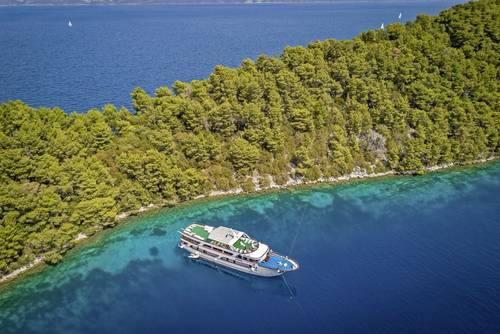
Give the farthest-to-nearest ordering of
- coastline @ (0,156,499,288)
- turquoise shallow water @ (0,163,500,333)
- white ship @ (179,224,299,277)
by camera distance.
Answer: coastline @ (0,156,499,288) → white ship @ (179,224,299,277) → turquoise shallow water @ (0,163,500,333)

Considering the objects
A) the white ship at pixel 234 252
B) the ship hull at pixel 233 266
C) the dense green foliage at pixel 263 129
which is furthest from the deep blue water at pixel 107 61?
the ship hull at pixel 233 266

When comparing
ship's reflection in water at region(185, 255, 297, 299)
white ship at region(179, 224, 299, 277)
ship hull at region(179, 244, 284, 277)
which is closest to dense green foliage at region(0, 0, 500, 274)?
white ship at region(179, 224, 299, 277)

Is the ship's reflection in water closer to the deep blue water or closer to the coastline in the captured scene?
the coastline

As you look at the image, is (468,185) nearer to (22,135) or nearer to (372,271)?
(372,271)

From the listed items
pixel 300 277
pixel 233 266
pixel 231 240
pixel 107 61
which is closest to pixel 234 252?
pixel 231 240

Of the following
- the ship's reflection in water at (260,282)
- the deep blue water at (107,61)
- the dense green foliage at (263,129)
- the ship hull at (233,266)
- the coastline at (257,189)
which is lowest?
the ship's reflection in water at (260,282)

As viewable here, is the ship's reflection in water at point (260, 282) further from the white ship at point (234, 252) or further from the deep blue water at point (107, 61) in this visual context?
the deep blue water at point (107, 61)
